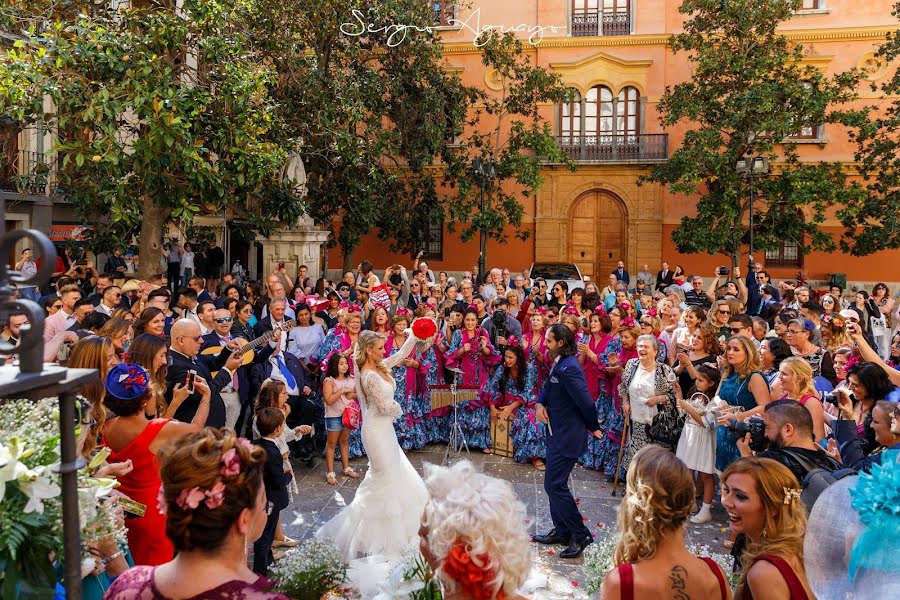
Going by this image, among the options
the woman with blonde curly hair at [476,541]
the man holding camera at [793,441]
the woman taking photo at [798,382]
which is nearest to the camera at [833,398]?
the woman taking photo at [798,382]

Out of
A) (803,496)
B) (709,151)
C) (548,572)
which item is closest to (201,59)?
(548,572)

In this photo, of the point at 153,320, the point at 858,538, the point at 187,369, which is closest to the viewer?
the point at 858,538

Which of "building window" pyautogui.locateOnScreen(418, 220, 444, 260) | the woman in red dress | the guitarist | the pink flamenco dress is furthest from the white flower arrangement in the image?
"building window" pyautogui.locateOnScreen(418, 220, 444, 260)

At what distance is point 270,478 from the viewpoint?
525 cm

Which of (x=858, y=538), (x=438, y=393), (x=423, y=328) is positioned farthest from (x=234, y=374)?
(x=858, y=538)

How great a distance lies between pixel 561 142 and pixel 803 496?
23.8 metres

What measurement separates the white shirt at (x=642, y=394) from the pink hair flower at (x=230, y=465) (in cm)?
539

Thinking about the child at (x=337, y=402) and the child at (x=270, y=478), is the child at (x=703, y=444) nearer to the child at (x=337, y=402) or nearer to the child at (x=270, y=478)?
the child at (x=337, y=402)

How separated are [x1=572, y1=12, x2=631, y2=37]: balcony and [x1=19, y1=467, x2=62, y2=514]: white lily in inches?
1029

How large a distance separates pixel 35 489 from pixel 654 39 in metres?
26.1

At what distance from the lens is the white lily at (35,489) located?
236 cm

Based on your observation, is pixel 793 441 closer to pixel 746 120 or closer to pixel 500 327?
pixel 500 327

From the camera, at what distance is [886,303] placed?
539 inches

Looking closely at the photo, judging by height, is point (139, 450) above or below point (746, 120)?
below
